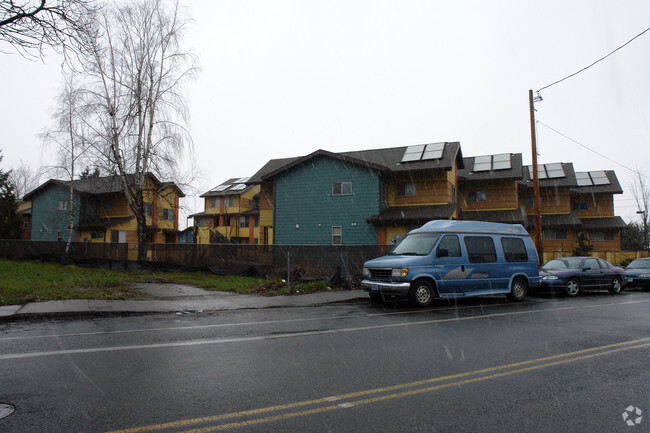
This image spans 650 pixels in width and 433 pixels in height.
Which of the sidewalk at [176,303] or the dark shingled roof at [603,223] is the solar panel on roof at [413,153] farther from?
the dark shingled roof at [603,223]

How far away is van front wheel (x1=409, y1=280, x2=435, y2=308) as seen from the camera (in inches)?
442

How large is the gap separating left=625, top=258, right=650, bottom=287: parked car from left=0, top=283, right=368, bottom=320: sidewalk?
12120 millimetres

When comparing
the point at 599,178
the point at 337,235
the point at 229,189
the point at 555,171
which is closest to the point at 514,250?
the point at 337,235

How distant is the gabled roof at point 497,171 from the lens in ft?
96.9

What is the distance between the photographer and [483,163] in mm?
32406

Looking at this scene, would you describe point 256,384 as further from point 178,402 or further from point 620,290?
point 620,290

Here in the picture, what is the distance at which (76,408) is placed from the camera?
3.97m

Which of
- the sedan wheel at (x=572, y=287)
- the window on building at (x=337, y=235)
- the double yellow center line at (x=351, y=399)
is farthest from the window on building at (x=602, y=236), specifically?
the double yellow center line at (x=351, y=399)

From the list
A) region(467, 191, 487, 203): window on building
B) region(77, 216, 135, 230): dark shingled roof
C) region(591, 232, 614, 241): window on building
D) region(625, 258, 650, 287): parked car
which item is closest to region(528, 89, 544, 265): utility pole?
region(625, 258, 650, 287): parked car

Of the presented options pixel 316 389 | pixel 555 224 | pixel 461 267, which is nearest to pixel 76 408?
pixel 316 389

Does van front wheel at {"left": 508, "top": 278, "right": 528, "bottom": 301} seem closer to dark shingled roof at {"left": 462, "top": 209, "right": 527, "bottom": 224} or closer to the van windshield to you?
the van windshield

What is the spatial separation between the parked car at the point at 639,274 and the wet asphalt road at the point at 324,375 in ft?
37.8

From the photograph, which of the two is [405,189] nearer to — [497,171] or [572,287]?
[497,171]

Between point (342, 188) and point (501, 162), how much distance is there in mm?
12961
